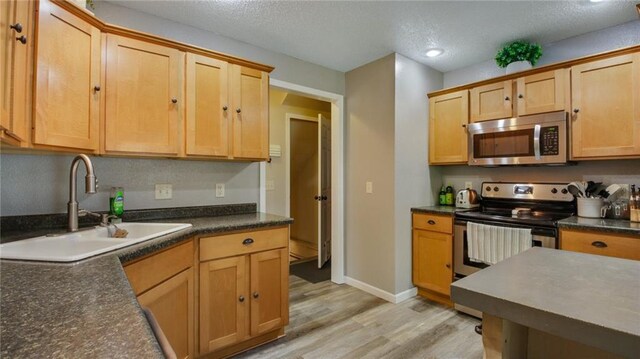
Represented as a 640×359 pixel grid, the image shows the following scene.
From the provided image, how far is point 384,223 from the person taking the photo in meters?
2.96

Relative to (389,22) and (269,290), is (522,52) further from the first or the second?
(269,290)

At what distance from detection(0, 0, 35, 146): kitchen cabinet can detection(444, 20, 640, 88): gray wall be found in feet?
11.6

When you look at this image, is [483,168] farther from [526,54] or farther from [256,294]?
[256,294]

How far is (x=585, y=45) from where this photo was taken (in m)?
2.51

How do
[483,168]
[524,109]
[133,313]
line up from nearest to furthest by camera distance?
[133,313] → [524,109] → [483,168]

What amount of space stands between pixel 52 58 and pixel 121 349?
65.3 inches

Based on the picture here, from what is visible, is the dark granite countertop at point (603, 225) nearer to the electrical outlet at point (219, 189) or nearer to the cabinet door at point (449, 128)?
the cabinet door at point (449, 128)

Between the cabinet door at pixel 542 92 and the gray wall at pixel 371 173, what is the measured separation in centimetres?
111

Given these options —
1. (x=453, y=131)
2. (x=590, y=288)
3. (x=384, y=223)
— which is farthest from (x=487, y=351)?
(x=453, y=131)

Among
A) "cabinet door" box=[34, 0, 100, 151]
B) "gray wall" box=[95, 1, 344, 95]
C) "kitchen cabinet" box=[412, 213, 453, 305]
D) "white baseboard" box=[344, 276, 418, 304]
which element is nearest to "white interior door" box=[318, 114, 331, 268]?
"gray wall" box=[95, 1, 344, 95]

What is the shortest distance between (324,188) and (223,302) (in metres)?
2.12

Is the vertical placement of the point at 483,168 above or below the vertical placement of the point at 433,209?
above

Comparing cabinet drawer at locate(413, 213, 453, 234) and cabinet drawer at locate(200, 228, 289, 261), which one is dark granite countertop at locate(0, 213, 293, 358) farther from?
cabinet drawer at locate(413, 213, 453, 234)

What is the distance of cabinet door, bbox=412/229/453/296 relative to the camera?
8.98 feet
